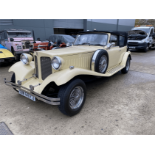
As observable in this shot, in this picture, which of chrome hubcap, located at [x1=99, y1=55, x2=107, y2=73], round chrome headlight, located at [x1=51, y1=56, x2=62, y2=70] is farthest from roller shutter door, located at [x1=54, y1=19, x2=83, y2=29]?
round chrome headlight, located at [x1=51, y1=56, x2=62, y2=70]

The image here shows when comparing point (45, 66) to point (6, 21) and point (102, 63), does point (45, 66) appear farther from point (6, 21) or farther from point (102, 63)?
point (6, 21)

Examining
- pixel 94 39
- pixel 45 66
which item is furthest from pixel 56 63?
pixel 94 39

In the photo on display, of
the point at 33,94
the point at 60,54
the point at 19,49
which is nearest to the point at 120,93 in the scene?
the point at 60,54

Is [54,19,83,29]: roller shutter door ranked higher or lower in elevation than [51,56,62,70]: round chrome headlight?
higher

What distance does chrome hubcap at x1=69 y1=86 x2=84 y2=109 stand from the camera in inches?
107

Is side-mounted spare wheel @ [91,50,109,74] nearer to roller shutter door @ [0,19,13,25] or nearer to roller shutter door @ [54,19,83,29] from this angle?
roller shutter door @ [0,19,13,25]

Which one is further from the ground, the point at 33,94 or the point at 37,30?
the point at 37,30

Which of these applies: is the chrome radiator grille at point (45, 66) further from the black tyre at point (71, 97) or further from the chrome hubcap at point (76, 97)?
the chrome hubcap at point (76, 97)

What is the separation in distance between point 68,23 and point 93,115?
16.4 meters

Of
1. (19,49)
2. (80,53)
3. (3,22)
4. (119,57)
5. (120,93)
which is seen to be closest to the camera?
(80,53)

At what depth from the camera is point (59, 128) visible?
2355 mm

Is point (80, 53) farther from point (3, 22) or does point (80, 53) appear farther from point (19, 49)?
point (3, 22)

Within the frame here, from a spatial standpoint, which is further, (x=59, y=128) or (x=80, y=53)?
(x=80, y=53)

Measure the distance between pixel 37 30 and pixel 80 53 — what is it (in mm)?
12276
